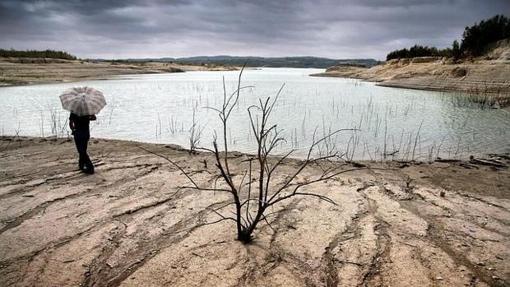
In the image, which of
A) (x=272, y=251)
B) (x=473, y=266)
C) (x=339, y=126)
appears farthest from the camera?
(x=339, y=126)

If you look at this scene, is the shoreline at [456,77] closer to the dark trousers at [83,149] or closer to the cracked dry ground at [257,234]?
the cracked dry ground at [257,234]

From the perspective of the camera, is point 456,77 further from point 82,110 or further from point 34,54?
point 34,54

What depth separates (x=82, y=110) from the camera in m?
7.06

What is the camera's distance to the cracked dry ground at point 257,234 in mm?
3928

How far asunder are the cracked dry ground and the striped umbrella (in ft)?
4.02

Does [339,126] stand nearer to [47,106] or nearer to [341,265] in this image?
[341,265]

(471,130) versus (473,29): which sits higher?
(473,29)

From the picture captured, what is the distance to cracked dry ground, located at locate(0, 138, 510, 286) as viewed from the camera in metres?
3.93

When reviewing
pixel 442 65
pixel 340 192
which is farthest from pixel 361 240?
pixel 442 65

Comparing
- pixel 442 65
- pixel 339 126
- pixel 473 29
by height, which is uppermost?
pixel 473 29

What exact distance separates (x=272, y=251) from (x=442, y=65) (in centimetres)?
3242

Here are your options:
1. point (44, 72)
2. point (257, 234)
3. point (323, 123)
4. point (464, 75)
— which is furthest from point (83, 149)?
point (44, 72)

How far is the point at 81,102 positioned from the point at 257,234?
4386 millimetres

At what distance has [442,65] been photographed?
104ft
